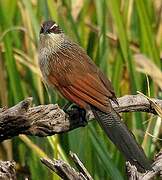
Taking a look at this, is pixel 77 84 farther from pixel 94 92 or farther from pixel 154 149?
pixel 154 149

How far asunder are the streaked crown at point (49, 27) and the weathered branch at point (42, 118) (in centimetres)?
57

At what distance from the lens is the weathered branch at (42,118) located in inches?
83.9

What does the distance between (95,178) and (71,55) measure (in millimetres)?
584

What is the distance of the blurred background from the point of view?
9.69 feet

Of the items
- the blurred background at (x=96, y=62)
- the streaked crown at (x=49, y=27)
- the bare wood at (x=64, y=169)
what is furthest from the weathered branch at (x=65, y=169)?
the streaked crown at (x=49, y=27)

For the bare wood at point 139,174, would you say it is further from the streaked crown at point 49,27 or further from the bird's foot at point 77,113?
the streaked crown at point 49,27

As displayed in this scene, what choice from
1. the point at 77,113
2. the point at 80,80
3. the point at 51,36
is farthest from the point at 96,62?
the point at 77,113

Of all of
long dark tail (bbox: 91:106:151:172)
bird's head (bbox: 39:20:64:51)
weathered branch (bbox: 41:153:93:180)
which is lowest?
long dark tail (bbox: 91:106:151:172)

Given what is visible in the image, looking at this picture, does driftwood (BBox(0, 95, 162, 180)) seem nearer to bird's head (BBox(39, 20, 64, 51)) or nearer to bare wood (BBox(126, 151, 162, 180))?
bare wood (BBox(126, 151, 162, 180))

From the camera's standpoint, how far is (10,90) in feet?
10.9

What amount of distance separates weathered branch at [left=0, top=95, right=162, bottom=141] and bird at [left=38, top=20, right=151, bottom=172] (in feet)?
0.26

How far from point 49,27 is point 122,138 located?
2.73ft

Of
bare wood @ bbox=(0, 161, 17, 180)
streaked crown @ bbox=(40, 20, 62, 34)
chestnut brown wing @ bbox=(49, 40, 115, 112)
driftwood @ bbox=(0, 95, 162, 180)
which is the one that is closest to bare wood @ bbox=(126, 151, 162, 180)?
driftwood @ bbox=(0, 95, 162, 180)

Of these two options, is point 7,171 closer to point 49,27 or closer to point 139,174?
point 139,174
